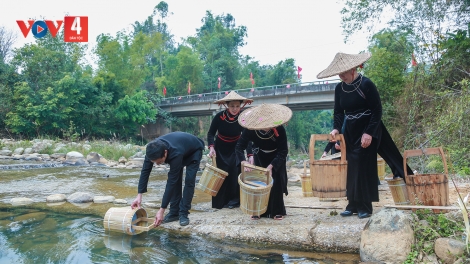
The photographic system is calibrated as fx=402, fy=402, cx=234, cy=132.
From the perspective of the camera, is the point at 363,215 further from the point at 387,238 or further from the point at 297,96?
the point at 297,96

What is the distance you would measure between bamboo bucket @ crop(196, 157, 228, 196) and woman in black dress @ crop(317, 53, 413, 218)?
5.52 ft

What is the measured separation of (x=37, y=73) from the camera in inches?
1157

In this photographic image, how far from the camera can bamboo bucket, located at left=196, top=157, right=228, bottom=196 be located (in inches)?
219

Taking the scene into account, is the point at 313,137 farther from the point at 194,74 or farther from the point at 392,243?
the point at 194,74

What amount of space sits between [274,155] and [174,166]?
1320 mm

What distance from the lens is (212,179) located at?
562 cm

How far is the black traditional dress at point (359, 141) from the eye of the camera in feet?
15.4

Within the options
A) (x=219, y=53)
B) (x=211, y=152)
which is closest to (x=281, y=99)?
(x=211, y=152)

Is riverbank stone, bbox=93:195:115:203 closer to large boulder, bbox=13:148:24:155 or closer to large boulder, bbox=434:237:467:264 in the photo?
large boulder, bbox=434:237:467:264

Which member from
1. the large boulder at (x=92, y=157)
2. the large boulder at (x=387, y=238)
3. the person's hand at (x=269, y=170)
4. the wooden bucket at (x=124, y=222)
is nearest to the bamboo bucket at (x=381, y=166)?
the person's hand at (x=269, y=170)

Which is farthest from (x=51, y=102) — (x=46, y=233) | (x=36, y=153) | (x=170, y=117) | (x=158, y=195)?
(x=46, y=233)

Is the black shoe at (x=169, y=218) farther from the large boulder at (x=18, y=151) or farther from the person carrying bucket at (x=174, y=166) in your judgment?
the large boulder at (x=18, y=151)

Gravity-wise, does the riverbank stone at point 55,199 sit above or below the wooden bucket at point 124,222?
below

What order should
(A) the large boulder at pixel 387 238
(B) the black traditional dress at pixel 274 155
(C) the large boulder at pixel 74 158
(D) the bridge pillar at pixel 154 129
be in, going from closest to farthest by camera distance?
(A) the large boulder at pixel 387 238 < (B) the black traditional dress at pixel 274 155 < (C) the large boulder at pixel 74 158 < (D) the bridge pillar at pixel 154 129
